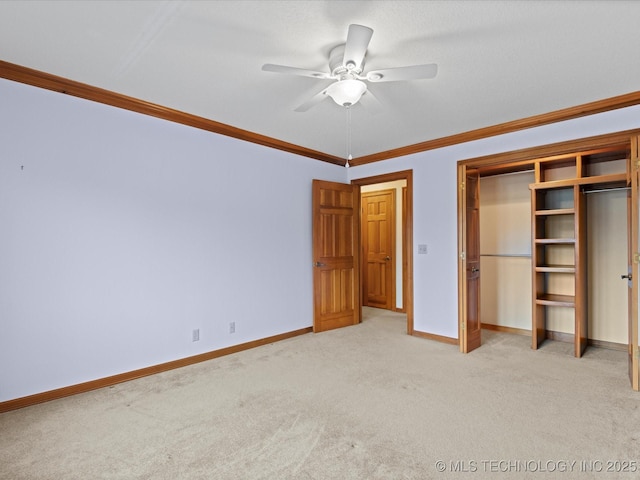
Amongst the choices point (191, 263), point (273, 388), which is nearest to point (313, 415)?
point (273, 388)

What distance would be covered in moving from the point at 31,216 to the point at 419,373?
349 cm

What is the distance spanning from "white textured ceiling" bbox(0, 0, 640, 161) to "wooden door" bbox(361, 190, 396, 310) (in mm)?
2911

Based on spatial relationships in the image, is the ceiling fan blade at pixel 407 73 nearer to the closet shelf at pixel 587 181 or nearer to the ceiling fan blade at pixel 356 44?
the ceiling fan blade at pixel 356 44

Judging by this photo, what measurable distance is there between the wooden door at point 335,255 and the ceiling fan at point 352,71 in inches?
86.3

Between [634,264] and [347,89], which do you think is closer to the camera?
[347,89]

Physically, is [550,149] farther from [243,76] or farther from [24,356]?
[24,356]

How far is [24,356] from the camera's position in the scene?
2.53 metres

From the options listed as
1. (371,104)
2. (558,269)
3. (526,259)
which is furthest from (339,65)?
(526,259)

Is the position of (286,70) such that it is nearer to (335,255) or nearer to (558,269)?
(335,255)

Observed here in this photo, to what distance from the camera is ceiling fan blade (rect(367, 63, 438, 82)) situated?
2039 millimetres

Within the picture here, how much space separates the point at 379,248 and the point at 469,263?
2.38 m

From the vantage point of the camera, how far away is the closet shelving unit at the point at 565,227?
3.64 meters

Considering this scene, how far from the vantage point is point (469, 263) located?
3.94 meters

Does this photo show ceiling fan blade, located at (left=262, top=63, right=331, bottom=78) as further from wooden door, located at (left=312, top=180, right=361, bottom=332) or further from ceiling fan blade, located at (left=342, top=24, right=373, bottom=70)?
wooden door, located at (left=312, top=180, right=361, bottom=332)
